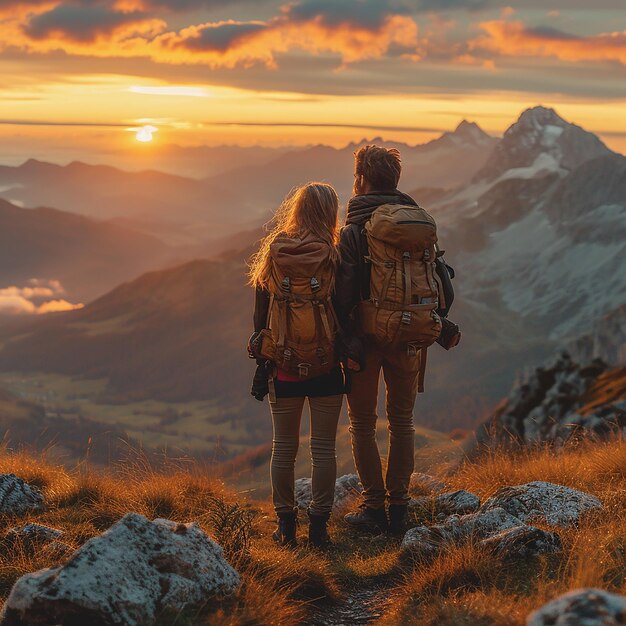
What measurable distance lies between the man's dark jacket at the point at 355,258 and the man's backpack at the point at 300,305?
18 cm

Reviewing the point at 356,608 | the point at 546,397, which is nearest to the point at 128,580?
the point at 356,608

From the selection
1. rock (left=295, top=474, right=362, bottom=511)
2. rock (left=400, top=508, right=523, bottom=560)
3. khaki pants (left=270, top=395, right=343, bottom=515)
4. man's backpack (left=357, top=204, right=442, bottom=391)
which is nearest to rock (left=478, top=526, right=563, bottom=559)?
rock (left=400, top=508, right=523, bottom=560)

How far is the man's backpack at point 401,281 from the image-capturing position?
8.35m

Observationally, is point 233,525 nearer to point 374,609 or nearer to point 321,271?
point 374,609

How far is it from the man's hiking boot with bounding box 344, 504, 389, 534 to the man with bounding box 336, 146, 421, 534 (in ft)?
0.04

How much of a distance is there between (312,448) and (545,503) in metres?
2.56

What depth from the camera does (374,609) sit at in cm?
725

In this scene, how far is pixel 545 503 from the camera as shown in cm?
905

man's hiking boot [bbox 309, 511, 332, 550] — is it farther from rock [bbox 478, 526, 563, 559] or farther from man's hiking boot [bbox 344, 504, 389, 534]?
rock [bbox 478, 526, 563, 559]

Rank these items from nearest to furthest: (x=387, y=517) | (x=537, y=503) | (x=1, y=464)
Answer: (x=537, y=503), (x=387, y=517), (x=1, y=464)

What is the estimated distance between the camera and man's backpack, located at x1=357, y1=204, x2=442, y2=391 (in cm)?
835

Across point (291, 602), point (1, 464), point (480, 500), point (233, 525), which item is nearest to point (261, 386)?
point (233, 525)

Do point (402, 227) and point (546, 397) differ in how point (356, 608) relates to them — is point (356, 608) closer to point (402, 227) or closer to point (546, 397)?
point (402, 227)

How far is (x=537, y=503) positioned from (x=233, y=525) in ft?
11.0
